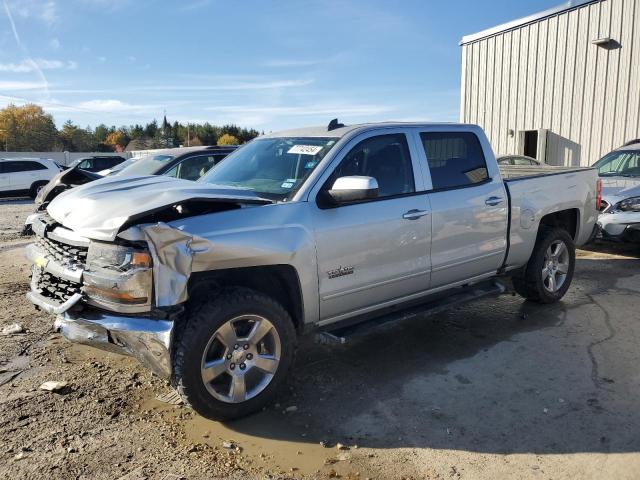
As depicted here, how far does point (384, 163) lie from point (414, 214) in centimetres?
49

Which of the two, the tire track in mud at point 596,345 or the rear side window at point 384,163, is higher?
the rear side window at point 384,163

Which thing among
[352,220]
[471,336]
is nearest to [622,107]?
[471,336]

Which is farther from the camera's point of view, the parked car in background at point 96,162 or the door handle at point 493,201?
the parked car in background at point 96,162

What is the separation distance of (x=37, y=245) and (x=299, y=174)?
6.80 feet

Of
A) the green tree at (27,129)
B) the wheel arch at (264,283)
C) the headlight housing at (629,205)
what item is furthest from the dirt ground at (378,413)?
the green tree at (27,129)

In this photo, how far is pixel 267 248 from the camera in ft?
11.5

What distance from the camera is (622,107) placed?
14.4m

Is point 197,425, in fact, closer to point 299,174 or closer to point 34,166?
point 299,174

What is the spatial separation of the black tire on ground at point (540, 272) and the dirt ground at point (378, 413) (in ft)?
1.67

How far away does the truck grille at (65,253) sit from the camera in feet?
11.4

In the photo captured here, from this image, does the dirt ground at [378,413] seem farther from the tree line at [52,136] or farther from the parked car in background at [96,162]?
the tree line at [52,136]

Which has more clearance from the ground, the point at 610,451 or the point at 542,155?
the point at 542,155

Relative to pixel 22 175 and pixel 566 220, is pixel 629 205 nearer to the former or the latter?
pixel 566 220

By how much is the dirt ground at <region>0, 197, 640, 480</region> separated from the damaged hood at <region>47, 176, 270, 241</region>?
129 centimetres
